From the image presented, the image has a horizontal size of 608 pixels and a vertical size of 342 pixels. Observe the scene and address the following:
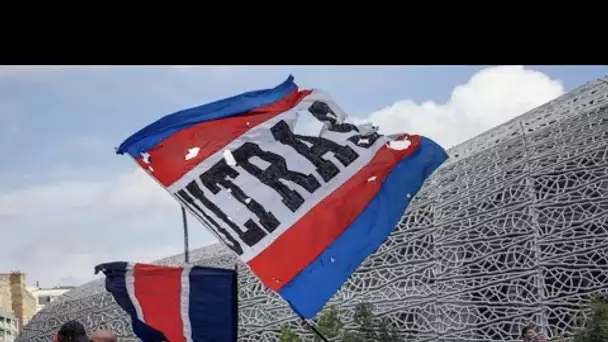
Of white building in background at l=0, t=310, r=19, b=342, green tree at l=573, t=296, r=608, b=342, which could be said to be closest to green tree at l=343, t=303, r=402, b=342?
green tree at l=573, t=296, r=608, b=342

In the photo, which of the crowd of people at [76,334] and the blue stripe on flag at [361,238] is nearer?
the crowd of people at [76,334]

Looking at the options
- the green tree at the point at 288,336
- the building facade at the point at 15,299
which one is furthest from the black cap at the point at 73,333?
the building facade at the point at 15,299

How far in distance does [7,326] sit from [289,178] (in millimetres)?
54803

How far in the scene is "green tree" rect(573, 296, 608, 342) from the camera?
56.2ft

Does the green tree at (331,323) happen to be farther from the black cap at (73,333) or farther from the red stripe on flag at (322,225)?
the black cap at (73,333)

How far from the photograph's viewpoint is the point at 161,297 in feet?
16.8

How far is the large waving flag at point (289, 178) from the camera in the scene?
5.14 m

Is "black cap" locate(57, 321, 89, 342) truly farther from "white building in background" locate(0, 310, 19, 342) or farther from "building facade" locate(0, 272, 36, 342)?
"building facade" locate(0, 272, 36, 342)

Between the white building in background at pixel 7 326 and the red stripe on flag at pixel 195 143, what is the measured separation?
51.8m

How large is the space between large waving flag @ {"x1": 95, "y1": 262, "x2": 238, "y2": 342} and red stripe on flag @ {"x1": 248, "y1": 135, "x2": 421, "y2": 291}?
0.23 metres

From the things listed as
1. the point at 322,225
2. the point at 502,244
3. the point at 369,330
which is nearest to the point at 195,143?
the point at 322,225

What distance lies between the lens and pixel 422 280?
2161cm
